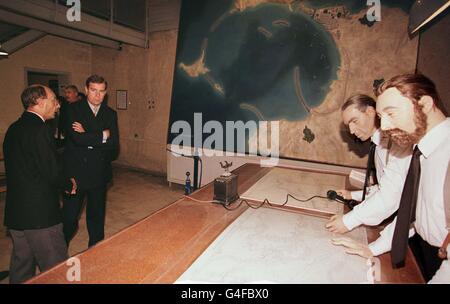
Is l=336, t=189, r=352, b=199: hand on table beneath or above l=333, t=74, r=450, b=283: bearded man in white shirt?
beneath

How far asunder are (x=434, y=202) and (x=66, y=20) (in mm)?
4823

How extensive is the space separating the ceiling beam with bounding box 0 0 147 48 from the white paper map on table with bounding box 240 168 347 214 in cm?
377

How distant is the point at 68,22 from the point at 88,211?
3139 millimetres

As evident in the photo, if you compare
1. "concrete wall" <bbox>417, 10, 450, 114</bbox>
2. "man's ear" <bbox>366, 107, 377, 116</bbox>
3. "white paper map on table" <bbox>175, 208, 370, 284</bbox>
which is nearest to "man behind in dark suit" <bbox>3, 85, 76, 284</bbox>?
"white paper map on table" <bbox>175, 208, 370, 284</bbox>

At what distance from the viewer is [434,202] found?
104 centimetres

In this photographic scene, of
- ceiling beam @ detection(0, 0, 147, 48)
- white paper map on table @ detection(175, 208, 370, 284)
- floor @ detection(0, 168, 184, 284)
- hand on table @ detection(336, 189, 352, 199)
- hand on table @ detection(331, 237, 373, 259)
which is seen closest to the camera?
white paper map on table @ detection(175, 208, 370, 284)

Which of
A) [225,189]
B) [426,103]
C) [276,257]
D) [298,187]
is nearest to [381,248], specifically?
[276,257]

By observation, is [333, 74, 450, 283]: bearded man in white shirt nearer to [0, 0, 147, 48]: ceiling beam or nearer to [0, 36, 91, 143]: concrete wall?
[0, 0, 147, 48]: ceiling beam

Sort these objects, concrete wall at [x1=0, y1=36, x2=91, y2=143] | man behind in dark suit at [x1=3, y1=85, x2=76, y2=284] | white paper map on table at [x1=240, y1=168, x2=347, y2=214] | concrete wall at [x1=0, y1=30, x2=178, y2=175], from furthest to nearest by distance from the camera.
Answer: concrete wall at [x1=0, y1=30, x2=178, y2=175] → concrete wall at [x1=0, y1=36, x2=91, y2=143] → white paper map on table at [x1=240, y1=168, x2=347, y2=214] → man behind in dark suit at [x1=3, y1=85, x2=76, y2=284]

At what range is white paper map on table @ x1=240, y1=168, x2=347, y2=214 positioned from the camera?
179cm

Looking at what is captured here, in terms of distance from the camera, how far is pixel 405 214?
1.11 m
